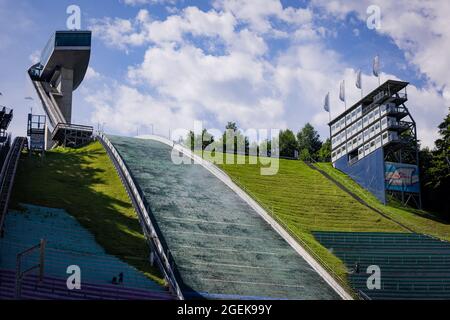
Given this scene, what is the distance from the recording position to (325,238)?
39.9 meters

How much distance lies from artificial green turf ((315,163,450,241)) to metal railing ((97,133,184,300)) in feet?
67.1

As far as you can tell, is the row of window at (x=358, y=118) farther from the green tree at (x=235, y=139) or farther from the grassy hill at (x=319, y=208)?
the green tree at (x=235, y=139)

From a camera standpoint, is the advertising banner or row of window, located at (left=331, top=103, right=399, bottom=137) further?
row of window, located at (left=331, top=103, right=399, bottom=137)

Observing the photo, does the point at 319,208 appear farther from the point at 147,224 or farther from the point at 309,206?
the point at 147,224

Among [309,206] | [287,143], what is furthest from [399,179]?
[287,143]

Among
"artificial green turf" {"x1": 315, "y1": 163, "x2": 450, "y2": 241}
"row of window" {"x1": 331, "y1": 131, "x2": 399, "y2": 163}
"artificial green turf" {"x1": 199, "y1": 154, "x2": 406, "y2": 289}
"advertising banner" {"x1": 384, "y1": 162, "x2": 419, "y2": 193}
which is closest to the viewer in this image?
"artificial green turf" {"x1": 199, "y1": 154, "x2": 406, "y2": 289}

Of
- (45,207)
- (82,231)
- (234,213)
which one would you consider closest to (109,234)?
(82,231)

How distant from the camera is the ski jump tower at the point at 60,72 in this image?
7000 cm

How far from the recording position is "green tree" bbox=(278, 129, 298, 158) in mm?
94938

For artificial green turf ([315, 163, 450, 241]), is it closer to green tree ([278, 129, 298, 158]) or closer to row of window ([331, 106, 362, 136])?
row of window ([331, 106, 362, 136])

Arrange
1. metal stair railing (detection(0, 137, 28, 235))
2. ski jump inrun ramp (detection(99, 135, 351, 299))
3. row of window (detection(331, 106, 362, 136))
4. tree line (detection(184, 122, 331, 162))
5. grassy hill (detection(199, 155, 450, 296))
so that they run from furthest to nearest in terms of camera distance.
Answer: tree line (detection(184, 122, 331, 162)), row of window (detection(331, 106, 362, 136)), grassy hill (detection(199, 155, 450, 296)), metal stair railing (detection(0, 137, 28, 235)), ski jump inrun ramp (detection(99, 135, 351, 299))

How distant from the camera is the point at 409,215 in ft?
165

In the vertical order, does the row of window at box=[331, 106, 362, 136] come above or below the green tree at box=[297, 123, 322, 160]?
below

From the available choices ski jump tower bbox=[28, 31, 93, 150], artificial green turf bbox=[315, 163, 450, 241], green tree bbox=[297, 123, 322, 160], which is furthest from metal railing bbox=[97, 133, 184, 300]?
green tree bbox=[297, 123, 322, 160]
